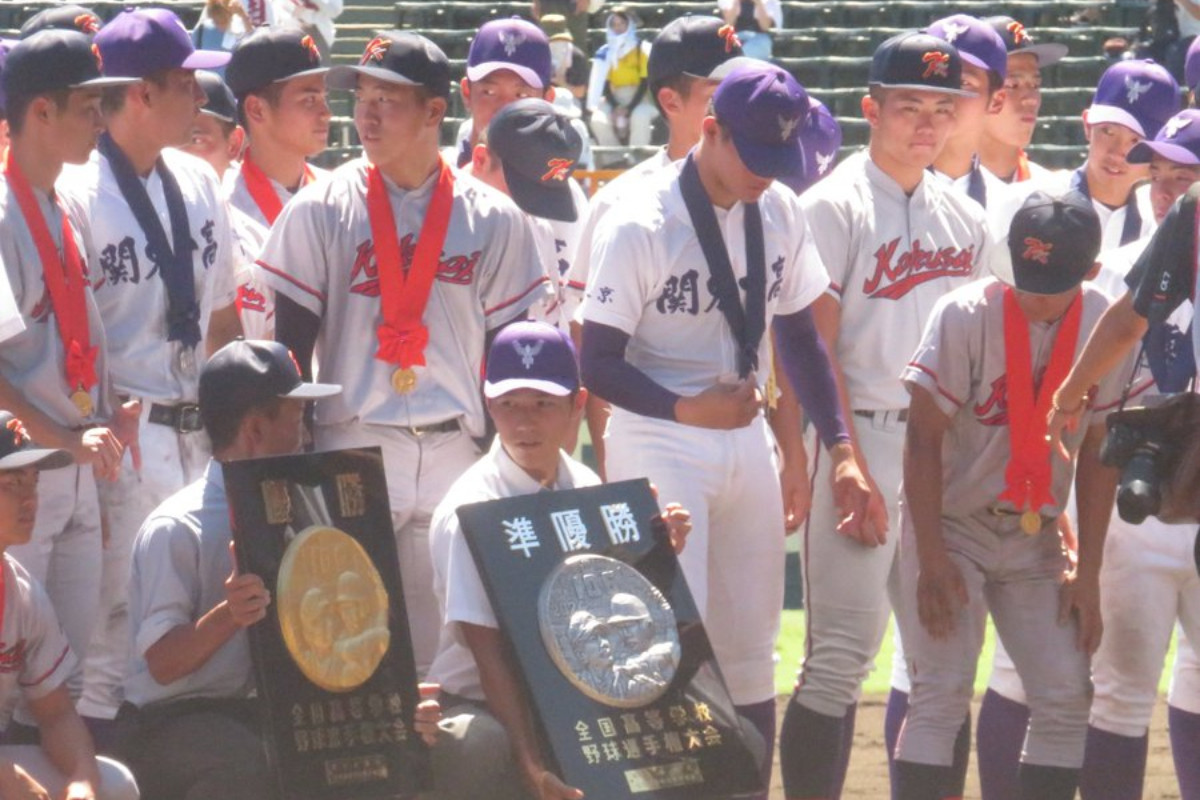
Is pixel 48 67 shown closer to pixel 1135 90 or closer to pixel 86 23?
pixel 86 23

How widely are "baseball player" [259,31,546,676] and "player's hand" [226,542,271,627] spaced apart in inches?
29.5

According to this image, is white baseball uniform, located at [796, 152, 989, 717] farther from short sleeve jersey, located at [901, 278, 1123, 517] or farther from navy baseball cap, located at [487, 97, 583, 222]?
navy baseball cap, located at [487, 97, 583, 222]

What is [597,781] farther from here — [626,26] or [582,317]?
[626,26]

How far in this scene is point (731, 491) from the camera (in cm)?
476

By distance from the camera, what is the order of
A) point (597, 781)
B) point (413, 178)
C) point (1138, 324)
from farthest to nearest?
point (413, 178) → point (1138, 324) → point (597, 781)

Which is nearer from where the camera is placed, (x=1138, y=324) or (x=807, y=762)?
(x=1138, y=324)

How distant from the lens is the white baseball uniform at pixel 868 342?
5.12 meters

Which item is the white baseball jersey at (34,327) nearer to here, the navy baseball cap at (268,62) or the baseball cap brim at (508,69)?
the navy baseball cap at (268,62)

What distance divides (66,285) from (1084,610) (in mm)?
2341

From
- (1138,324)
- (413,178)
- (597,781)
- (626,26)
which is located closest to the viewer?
(597,781)

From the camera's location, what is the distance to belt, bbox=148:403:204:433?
5008 mm

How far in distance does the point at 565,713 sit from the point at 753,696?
0.85 metres

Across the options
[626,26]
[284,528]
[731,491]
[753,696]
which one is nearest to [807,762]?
[753,696]

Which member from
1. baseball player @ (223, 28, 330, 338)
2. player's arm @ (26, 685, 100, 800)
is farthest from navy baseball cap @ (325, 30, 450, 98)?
player's arm @ (26, 685, 100, 800)
